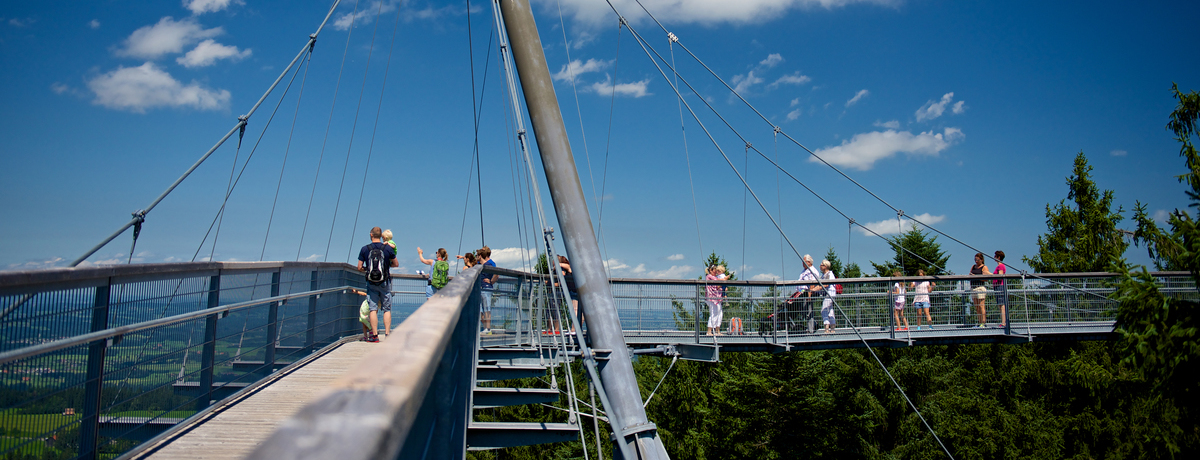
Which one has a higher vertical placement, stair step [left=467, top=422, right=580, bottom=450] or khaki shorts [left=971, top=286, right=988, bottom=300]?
khaki shorts [left=971, top=286, right=988, bottom=300]

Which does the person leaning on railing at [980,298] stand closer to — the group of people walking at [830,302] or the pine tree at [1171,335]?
the group of people walking at [830,302]

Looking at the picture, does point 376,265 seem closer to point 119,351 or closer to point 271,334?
point 271,334

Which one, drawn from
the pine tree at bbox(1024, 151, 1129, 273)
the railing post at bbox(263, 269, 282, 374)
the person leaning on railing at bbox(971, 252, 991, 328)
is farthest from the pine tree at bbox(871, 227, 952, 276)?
the railing post at bbox(263, 269, 282, 374)

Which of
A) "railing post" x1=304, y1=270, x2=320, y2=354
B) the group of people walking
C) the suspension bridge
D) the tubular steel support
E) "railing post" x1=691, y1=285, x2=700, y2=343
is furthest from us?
the group of people walking

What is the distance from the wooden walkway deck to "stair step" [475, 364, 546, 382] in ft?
10.2

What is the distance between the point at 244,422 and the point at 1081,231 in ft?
123

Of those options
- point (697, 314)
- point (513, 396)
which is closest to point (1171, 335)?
Result: point (697, 314)

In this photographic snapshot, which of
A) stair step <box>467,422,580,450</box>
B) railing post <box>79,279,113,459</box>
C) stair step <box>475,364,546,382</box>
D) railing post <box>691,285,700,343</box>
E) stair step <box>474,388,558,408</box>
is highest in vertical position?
railing post <box>691,285,700,343</box>

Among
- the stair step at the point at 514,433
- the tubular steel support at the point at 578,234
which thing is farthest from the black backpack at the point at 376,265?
the tubular steel support at the point at 578,234

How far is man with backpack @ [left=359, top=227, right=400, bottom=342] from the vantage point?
911 centimetres

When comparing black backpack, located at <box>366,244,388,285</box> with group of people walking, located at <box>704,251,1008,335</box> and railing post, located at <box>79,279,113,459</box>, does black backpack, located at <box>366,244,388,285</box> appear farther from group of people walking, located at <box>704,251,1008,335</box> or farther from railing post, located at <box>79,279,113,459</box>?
group of people walking, located at <box>704,251,1008,335</box>

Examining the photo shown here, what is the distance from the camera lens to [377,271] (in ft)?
29.8

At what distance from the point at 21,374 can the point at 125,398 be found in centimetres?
105

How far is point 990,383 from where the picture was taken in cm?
3306
